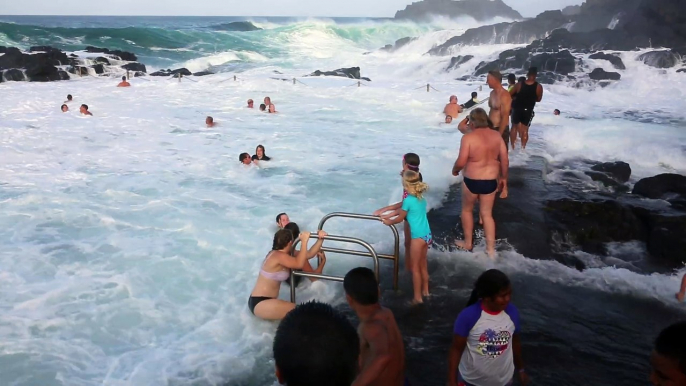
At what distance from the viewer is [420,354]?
13.6 ft

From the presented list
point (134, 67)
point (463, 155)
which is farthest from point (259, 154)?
point (134, 67)

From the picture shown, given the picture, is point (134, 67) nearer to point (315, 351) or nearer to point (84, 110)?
point (84, 110)

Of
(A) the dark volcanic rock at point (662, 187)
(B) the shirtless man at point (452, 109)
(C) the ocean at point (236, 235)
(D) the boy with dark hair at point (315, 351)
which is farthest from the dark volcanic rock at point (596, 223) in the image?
(B) the shirtless man at point (452, 109)

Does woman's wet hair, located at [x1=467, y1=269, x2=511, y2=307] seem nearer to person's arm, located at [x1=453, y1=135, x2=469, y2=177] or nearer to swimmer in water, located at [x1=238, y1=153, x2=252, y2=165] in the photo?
person's arm, located at [x1=453, y1=135, x2=469, y2=177]

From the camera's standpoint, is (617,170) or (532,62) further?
(532,62)

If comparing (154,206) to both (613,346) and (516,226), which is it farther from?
(613,346)

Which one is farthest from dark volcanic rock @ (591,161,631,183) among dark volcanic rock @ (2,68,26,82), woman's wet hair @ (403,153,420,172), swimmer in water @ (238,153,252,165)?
dark volcanic rock @ (2,68,26,82)

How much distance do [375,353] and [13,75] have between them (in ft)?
93.4

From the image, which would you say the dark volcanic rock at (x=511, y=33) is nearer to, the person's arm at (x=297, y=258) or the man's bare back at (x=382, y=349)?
the person's arm at (x=297, y=258)

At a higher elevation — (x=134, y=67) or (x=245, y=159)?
(x=134, y=67)

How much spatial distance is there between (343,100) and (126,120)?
8.36 metres

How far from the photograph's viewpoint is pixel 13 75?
25.1 metres

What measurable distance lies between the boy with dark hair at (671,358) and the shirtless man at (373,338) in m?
1.16

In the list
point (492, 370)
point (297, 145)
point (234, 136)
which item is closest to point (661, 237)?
point (492, 370)
